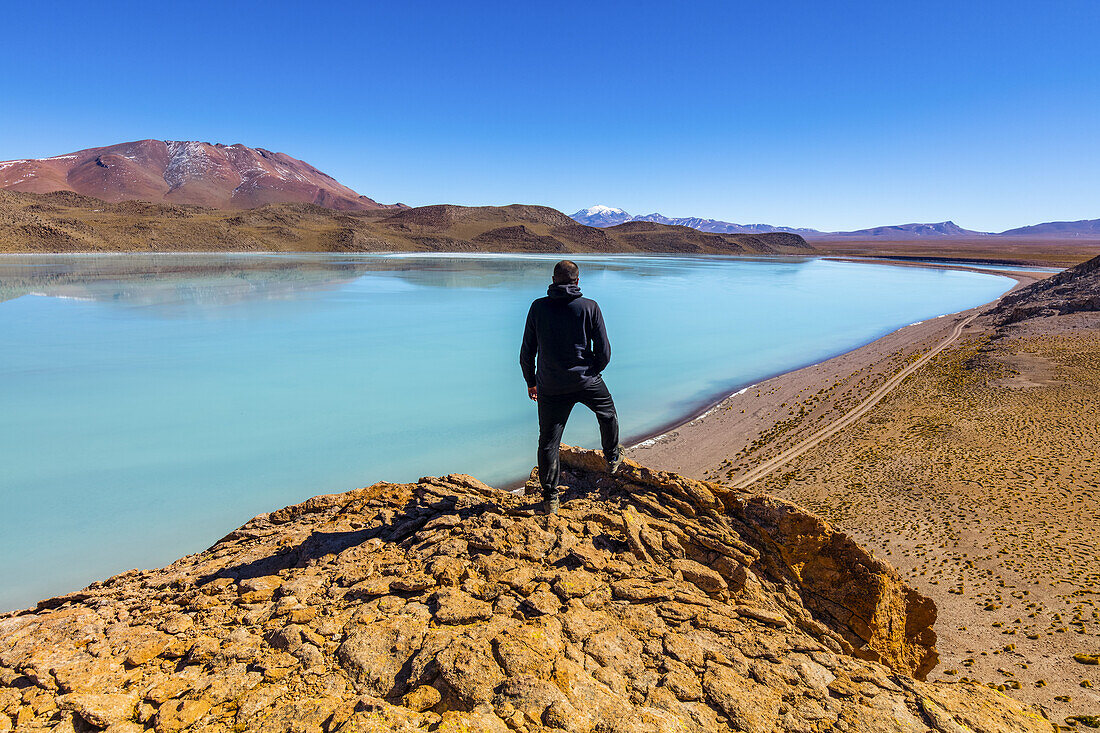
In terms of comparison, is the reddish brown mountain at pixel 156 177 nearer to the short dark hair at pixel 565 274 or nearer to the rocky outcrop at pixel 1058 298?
the rocky outcrop at pixel 1058 298

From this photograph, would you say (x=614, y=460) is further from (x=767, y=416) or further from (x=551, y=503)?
(x=767, y=416)

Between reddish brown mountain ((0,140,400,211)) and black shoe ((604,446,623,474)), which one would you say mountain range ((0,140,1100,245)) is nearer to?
reddish brown mountain ((0,140,400,211))

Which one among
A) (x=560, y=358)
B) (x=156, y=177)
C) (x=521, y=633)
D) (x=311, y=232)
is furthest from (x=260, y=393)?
(x=156, y=177)

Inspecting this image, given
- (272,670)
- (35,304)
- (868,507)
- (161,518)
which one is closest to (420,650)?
(272,670)

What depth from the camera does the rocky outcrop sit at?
21.4 m

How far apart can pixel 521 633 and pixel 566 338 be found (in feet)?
6.01

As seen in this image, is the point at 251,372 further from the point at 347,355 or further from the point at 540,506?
the point at 540,506

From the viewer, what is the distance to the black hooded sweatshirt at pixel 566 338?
11.6 ft

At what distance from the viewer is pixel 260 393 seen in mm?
14102

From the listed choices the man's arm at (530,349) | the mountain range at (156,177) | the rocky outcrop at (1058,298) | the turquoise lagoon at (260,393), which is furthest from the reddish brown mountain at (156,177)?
the man's arm at (530,349)

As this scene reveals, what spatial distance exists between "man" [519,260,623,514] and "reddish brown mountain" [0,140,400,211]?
17298cm

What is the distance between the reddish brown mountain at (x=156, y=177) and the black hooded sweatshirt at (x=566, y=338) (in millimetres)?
173014

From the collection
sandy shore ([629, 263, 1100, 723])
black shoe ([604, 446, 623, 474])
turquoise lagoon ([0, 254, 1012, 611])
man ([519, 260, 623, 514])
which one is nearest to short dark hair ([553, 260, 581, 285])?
man ([519, 260, 623, 514])

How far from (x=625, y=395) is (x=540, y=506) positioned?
11536 millimetres
